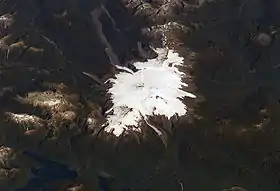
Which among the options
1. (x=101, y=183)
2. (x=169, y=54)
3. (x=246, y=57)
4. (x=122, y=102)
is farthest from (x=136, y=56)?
(x=101, y=183)

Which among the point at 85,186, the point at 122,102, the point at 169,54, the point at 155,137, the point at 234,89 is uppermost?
the point at 169,54

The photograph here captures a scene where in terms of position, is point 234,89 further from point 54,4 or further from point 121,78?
point 54,4

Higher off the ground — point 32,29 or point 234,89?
point 32,29

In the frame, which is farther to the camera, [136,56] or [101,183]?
[136,56]

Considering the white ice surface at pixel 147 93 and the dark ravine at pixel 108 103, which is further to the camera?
the white ice surface at pixel 147 93
